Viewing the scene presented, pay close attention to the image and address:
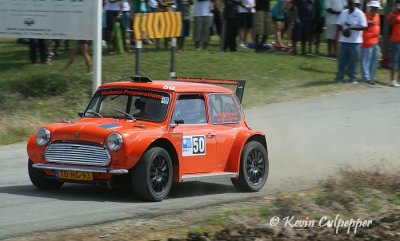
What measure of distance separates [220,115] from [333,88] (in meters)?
10.0

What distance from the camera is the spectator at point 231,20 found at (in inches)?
926

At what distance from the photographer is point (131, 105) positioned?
1087cm

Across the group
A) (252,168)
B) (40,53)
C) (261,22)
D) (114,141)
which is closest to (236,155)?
(252,168)

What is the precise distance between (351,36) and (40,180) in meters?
12.3

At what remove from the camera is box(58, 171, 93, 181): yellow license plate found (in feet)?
32.7

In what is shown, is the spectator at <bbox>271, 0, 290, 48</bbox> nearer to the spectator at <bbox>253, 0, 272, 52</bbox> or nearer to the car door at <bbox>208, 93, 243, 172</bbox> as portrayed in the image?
the spectator at <bbox>253, 0, 272, 52</bbox>

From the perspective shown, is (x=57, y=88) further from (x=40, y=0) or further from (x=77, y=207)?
(x=77, y=207)

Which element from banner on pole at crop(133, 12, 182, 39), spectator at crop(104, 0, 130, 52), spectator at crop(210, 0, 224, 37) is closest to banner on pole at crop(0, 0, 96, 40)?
banner on pole at crop(133, 12, 182, 39)

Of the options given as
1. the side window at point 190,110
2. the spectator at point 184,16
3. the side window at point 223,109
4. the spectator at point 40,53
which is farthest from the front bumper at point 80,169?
the spectator at point 184,16

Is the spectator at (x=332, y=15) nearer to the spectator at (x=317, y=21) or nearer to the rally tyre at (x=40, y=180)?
the spectator at (x=317, y=21)

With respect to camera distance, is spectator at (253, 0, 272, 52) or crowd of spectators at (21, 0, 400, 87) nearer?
crowd of spectators at (21, 0, 400, 87)

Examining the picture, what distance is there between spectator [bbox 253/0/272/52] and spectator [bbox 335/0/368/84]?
11.4ft

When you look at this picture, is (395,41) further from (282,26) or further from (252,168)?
(252,168)

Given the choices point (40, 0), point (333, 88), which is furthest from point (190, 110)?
point (333, 88)
